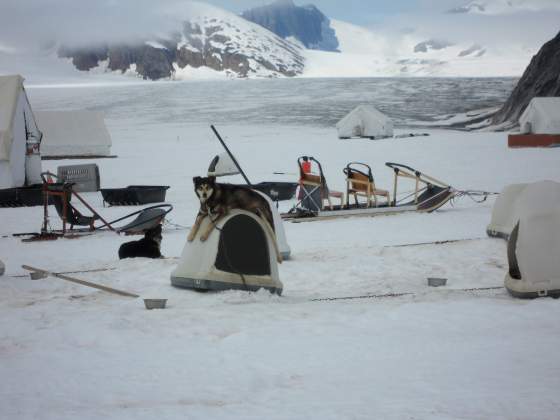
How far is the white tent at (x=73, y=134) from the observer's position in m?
35.2

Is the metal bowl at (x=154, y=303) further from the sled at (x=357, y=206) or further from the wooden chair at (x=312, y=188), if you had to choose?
the wooden chair at (x=312, y=188)

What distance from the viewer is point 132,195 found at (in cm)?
1719

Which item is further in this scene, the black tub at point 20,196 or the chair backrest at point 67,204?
the black tub at point 20,196

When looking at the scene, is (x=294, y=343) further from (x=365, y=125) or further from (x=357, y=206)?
(x=365, y=125)

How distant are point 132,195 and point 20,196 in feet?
9.75

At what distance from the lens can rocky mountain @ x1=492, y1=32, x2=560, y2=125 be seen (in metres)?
66.9

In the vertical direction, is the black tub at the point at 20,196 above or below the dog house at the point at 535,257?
below

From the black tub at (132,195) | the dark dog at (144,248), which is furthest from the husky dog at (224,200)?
the black tub at (132,195)

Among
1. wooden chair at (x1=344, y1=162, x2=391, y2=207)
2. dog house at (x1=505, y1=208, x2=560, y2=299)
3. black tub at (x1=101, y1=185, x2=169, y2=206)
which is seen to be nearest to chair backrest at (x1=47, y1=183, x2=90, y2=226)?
black tub at (x1=101, y1=185, x2=169, y2=206)

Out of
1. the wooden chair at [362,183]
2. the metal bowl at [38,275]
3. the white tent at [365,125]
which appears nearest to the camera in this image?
the metal bowl at [38,275]

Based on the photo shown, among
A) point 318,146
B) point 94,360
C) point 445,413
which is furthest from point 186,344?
point 318,146

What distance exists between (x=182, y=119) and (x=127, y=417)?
79.4 m

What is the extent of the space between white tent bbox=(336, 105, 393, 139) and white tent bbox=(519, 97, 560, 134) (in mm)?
8476

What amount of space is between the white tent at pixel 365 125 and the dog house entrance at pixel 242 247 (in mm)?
40837
